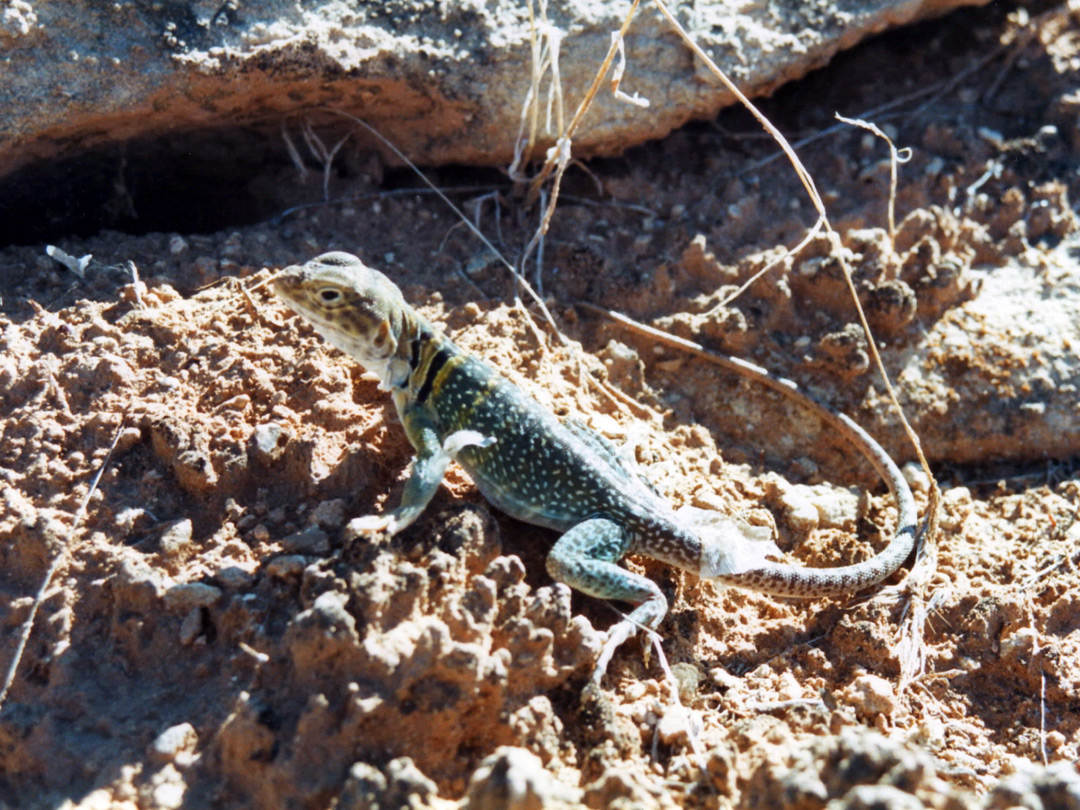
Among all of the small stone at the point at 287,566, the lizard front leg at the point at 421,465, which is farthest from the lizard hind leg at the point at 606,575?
the small stone at the point at 287,566

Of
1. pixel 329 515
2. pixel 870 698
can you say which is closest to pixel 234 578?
pixel 329 515

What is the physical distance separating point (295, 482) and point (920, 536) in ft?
8.00

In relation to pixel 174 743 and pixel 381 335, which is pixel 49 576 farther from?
pixel 381 335

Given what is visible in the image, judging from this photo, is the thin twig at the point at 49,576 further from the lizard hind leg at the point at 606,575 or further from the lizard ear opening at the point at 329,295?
the lizard hind leg at the point at 606,575

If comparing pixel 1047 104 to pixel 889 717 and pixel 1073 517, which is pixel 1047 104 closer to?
pixel 1073 517

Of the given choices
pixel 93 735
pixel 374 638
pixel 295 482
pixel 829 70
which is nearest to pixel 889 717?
pixel 374 638

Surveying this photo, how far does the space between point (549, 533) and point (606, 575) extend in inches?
15.3

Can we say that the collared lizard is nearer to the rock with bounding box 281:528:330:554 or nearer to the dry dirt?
the dry dirt

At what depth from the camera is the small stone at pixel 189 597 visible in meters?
2.86

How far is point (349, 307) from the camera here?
3.18 m

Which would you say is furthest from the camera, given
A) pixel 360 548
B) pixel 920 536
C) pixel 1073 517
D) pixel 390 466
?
pixel 1073 517

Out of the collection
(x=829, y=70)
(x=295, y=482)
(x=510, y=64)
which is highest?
(x=829, y=70)

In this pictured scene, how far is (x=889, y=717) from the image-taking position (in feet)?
10.2

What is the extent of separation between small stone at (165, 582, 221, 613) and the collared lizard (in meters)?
0.66
